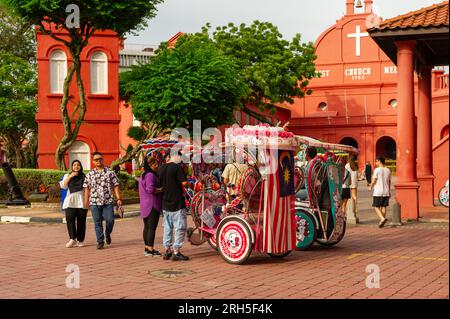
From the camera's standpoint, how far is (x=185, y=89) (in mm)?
23469

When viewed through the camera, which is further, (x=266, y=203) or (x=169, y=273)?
(x=266, y=203)

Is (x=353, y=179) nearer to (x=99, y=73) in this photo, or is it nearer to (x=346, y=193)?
(x=346, y=193)

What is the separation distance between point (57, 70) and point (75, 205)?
17.6 metres

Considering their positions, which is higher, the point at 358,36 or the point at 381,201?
the point at 358,36

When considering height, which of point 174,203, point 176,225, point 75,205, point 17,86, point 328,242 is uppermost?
point 17,86

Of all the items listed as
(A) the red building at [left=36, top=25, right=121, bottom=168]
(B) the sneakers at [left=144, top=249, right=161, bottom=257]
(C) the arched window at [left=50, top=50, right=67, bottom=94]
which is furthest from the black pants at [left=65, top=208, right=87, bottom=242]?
(C) the arched window at [left=50, top=50, right=67, bottom=94]

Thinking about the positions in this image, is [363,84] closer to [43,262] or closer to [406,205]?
[406,205]

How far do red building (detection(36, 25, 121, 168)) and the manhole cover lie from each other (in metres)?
20.1

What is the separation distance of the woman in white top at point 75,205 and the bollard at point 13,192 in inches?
412

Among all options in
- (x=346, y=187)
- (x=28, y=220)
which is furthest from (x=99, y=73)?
(x=346, y=187)

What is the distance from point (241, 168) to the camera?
14.0m
